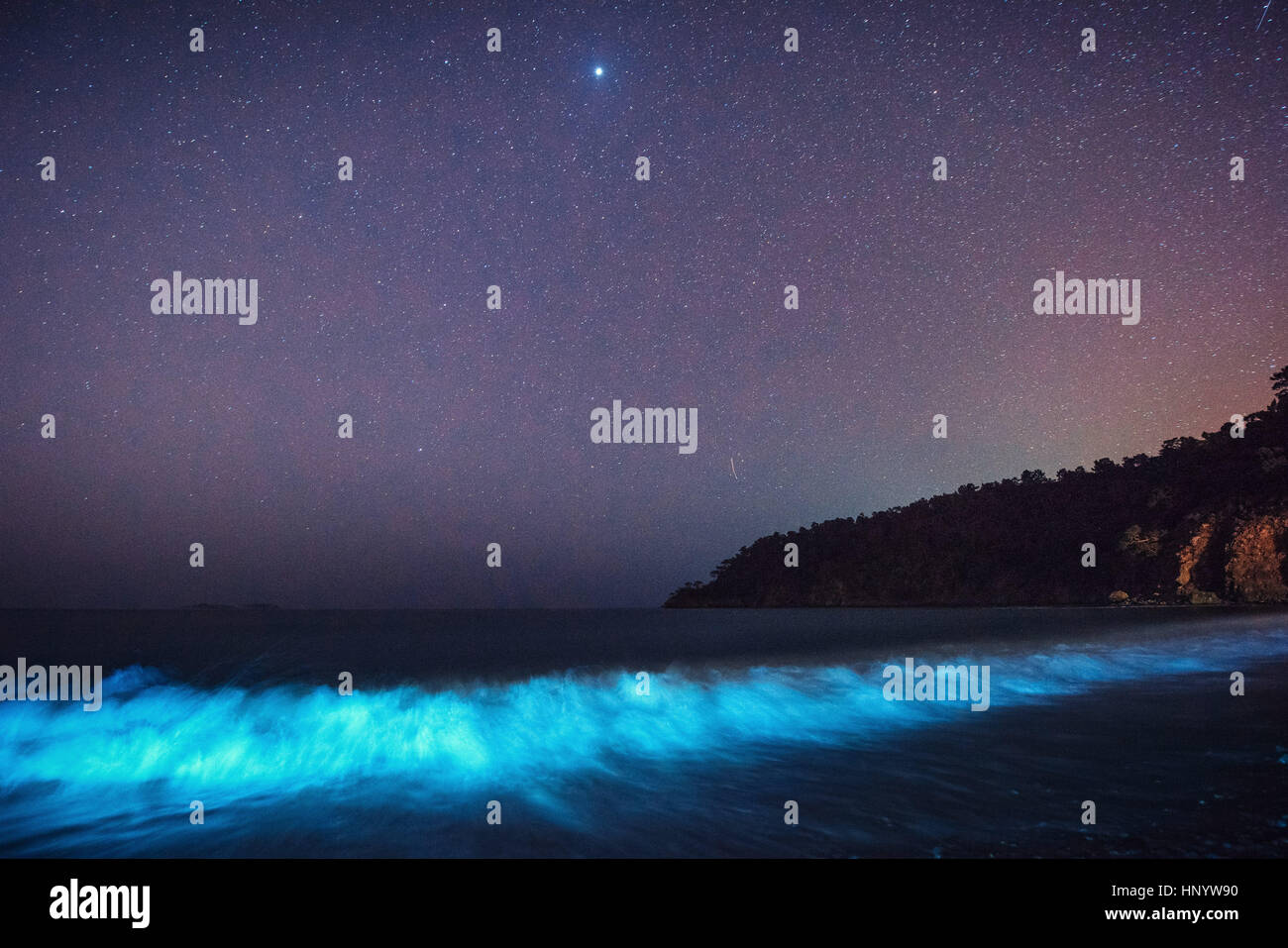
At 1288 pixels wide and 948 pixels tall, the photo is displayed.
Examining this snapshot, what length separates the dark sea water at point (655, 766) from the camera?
5855mm

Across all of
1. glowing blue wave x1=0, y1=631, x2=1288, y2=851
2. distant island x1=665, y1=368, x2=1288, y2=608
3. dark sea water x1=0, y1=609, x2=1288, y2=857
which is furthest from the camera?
distant island x1=665, y1=368, x2=1288, y2=608

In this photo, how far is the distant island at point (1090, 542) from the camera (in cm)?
4278

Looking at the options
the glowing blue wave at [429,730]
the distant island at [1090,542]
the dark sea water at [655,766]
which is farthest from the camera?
the distant island at [1090,542]

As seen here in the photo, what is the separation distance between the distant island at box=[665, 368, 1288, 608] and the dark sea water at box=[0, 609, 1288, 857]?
553 inches

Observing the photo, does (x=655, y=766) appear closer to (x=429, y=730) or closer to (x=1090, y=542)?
(x=429, y=730)

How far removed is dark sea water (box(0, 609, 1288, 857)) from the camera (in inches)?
231

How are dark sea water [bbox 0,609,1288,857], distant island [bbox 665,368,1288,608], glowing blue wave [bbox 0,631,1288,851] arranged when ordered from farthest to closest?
1. distant island [bbox 665,368,1288,608]
2. glowing blue wave [bbox 0,631,1288,851]
3. dark sea water [bbox 0,609,1288,857]

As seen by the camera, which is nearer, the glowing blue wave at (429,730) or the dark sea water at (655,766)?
the dark sea water at (655,766)

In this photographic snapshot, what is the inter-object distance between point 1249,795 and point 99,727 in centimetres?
1563

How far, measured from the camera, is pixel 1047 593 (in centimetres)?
7275

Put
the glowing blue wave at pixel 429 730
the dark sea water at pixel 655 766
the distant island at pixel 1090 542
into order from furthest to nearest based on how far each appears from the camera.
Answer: the distant island at pixel 1090 542 → the glowing blue wave at pixel 429 730 → the dark sea water at pixel 655 766

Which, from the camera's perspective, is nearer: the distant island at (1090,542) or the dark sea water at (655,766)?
the dark sea water at (655,766)

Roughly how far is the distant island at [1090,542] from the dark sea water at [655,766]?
14.1 metres
